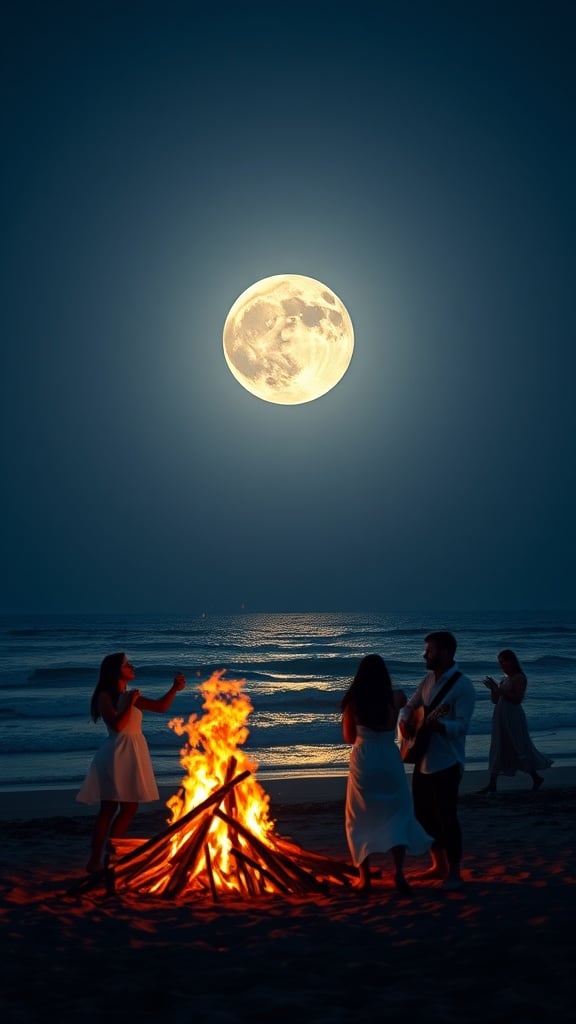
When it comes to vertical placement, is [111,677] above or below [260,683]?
above

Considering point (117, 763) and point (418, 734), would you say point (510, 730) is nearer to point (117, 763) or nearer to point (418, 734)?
point (418, 734)

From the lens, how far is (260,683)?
116 feet

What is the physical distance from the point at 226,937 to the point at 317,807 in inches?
233

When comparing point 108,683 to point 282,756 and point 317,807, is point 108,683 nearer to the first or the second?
point 317,807

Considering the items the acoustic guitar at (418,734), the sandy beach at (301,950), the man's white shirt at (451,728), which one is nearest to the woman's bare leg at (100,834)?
the sandy beach at (301,950)

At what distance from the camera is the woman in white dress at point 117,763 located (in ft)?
23.3

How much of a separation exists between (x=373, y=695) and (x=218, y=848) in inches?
73.2

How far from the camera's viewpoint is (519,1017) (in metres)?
4.49

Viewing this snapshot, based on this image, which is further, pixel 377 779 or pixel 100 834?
pixel 100 834

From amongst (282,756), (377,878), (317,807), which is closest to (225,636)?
(282,756)

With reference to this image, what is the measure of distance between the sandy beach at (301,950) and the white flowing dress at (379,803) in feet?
1.40

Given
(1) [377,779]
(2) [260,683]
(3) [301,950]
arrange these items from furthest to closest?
(2) [260,683] → (1) [377,779] → (3) [301,950]

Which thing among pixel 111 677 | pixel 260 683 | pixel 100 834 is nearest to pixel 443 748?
pixel 111 677

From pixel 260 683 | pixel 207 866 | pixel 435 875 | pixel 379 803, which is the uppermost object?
pixel 379 803
